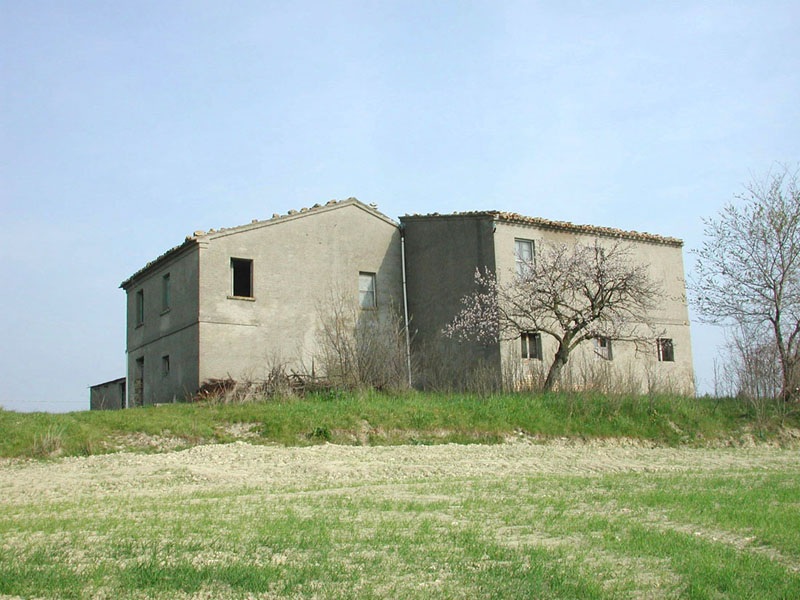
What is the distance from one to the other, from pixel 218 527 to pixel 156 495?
4162 mm

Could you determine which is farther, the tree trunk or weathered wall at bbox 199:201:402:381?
weathered wall at bbox 199:201:402:381

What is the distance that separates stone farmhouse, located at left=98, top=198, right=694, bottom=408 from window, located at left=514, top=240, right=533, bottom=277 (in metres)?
0.06

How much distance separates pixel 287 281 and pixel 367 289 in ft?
11.6

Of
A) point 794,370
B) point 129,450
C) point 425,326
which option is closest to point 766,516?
point 129,450

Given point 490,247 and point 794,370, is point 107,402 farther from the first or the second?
point 794,370

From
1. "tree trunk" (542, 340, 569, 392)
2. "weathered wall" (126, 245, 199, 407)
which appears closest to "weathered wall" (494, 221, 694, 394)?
"tree trunk" (542, 340, 569, 392)

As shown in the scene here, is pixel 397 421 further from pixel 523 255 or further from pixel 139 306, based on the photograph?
pixel 139 306

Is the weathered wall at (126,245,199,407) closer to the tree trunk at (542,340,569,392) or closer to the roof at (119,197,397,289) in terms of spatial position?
the roof at (119,197,397,289)

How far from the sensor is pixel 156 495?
40.3ft

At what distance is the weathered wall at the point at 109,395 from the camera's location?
120 feet

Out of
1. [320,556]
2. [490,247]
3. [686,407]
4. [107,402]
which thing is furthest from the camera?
[107,402]

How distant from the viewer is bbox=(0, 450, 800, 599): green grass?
6180 mm

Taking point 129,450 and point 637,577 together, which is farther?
point 129,450

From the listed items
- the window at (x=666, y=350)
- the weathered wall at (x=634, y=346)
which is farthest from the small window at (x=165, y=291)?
the window at (x=666, y=350)
